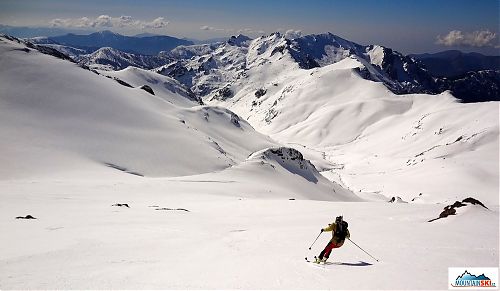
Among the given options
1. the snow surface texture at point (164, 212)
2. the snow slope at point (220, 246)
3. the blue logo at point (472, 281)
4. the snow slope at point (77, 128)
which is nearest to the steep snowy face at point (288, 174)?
the snow surface texture at point (164, 212)

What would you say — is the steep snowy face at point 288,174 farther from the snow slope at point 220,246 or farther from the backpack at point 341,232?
the backpack at point 341,232

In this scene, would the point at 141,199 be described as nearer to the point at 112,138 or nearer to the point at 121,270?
the point at 121,270

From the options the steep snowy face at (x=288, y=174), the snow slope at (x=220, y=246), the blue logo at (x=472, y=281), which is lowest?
the steep snowy face at (x=288, y=174)

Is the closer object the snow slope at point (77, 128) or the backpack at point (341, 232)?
the backpack at point (341, 232)

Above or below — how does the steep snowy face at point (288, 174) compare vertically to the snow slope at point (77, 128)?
below

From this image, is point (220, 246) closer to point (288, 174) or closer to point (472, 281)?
point (472, 281)

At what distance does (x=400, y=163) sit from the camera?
146625 mm

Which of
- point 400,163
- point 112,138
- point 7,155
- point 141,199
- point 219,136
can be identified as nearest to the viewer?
point 141,199

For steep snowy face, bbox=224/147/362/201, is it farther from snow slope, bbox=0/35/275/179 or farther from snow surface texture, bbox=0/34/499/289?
snow slope, bbox=0/35/275/179

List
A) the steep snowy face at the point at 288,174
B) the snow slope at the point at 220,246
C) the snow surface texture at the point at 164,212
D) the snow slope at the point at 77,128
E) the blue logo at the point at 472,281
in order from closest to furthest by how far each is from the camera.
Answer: the snow slope at the point at 220,246, the blue logo at the point at 472,281, the snow surface texture at the point at 164,212, the snow slope at the point at 77,128, the steep snowy face at the point at 288,174

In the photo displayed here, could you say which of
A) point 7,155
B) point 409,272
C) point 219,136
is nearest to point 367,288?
point 409,272

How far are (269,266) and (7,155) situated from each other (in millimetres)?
43673

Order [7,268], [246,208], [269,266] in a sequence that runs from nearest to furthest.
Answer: [7,268]
[269,266]
[246,208]

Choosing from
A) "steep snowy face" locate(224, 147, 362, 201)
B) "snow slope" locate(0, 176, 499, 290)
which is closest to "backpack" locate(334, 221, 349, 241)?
"snow slope" locate(0, 176, 499, 290)
